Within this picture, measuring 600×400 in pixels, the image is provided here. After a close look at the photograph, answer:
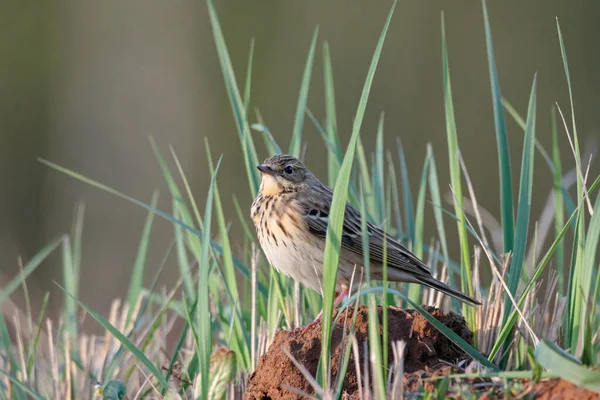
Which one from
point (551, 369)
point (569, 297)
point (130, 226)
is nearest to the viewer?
point (551, 369)

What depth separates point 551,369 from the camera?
2.60m

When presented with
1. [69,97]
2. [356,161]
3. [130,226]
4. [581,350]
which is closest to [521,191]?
[581,350]

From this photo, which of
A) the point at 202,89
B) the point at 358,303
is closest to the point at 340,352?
the point at 358,303

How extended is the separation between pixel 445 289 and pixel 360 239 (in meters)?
0.80

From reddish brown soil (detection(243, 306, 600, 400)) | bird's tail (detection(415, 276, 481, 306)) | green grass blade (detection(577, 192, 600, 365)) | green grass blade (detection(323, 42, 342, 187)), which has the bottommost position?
reddish brown soil (detection(243, 306, 600, 400))

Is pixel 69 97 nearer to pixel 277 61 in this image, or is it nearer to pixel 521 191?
pixel 277 61

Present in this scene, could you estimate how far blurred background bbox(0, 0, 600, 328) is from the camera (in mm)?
15266

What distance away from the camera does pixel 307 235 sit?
190 inches

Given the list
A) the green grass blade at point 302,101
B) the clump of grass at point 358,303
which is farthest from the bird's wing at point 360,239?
the green grass blade at point 302,101

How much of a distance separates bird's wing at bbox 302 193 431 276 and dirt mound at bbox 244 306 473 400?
71cm

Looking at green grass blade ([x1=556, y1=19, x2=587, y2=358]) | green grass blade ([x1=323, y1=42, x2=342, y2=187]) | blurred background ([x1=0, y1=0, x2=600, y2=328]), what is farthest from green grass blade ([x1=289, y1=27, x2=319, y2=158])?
blurred background ([x1=0, y1=0, x2=600, y2=328])

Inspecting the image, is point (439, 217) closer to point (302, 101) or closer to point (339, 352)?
point (302, 101)

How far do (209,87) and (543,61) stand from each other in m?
6.26

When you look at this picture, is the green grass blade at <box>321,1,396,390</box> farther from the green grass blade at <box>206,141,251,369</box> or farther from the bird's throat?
the bird's throat
